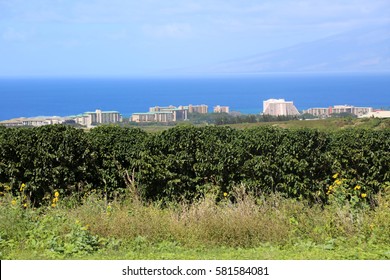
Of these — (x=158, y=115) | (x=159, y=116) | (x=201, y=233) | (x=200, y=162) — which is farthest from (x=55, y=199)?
(x=158, y=115)

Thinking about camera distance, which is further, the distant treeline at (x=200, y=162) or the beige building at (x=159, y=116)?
the beige building at (x=159, y=116)

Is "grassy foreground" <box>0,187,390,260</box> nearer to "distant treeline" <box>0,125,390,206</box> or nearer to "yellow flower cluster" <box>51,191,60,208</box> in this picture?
"yellow flower cluster" <box>51,191,60,208</box>

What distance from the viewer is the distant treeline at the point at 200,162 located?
8969 mm

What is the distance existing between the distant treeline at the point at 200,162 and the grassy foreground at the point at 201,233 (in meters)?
1.07

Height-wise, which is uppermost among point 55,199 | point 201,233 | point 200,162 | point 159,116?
point 159,116

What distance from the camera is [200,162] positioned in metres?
9.12

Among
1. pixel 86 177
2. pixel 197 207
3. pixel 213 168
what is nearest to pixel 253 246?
pixel 197 207

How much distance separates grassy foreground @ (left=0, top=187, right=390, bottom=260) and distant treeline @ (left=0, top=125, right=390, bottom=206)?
1.07m

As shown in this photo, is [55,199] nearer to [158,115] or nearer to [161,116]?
[161,116]

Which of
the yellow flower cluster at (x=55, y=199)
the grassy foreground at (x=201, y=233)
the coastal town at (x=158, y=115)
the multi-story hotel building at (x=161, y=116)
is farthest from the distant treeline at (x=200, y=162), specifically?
the multi-story hotel building at (x=161, y=116)

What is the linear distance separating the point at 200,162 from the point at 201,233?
237 centimetres

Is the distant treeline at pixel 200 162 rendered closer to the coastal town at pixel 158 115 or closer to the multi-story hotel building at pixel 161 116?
the coastal town at pixel 158 115

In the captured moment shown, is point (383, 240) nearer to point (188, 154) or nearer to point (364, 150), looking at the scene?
point (364, 150)

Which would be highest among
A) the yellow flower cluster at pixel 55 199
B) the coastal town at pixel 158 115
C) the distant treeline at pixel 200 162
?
the coastal town at pixel 158 115
